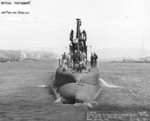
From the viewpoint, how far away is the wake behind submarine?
1460 inches

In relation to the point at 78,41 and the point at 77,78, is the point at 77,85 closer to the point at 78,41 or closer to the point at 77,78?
the point at 77,78

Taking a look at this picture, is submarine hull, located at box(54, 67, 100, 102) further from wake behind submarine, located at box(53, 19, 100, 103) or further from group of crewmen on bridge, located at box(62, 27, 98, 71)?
group of crewmen on bridge, located at box(62, 27, 98, 71)

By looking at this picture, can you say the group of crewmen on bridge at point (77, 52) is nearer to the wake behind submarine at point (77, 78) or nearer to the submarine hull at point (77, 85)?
the wake behind submarine at point (77, 78)

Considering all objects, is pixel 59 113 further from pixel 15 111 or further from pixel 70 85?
pixel 70 85

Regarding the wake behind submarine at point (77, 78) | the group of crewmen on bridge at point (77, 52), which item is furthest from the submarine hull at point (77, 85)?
the group of crewmen on bridge at point (77, 52)

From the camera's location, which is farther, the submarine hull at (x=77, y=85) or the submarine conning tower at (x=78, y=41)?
the submarine conning tower at (x=78, y=41)

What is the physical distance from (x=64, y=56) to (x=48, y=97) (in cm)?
1332

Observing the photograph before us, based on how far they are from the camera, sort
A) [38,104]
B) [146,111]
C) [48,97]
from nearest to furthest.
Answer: [146,111], [38,104], [48,97]

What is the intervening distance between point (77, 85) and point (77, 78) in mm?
2072

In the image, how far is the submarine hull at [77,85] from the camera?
3666cm

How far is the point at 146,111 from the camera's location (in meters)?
34.1

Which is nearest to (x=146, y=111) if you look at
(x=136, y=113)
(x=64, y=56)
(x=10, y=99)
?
(x=136, y=113)

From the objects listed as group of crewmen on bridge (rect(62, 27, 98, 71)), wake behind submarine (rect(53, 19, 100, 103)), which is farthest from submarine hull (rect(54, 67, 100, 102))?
group of crewmen on bridge (rect(62, 27, 98, 71))

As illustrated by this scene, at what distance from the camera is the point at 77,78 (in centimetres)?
4091
